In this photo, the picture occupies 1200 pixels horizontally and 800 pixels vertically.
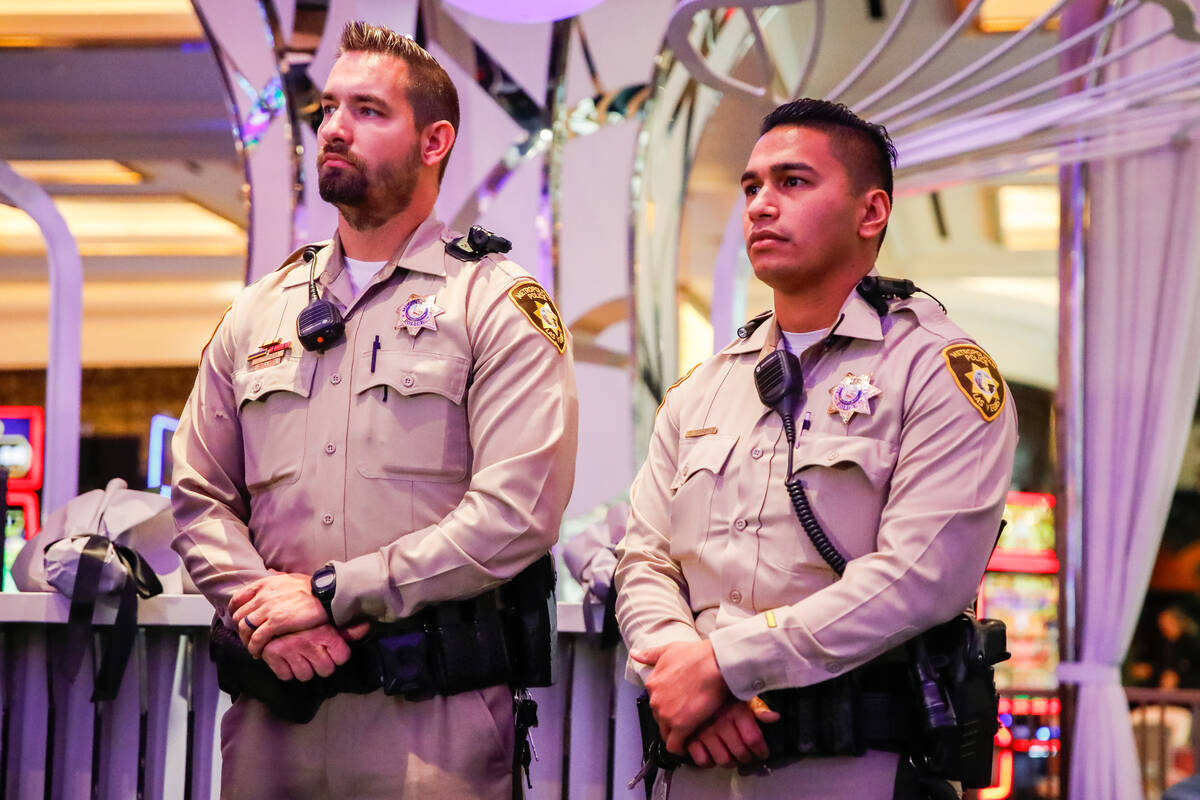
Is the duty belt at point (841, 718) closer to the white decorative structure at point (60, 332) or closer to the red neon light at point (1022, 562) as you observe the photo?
the white decorative structure at point (60, 332)

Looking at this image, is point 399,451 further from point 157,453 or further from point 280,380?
point 157,453

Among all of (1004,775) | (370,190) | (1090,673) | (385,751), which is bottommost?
(1004,775)

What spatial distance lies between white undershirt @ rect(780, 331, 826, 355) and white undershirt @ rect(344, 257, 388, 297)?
2.27ft

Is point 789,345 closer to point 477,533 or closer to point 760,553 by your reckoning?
point 760,553

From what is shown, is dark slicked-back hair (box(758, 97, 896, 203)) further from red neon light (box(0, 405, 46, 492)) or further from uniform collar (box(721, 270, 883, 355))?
red neon light (box(0, 405, 46, 492))

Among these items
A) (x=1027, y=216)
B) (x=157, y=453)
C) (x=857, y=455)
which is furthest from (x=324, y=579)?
(x=1027, y=216)

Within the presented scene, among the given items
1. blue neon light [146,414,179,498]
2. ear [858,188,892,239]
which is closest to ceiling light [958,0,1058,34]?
blue neon light [146,414,179,498]

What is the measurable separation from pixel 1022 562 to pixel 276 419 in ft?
30.6

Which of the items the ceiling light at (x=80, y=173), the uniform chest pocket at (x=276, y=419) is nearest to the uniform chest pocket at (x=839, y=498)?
the uniform chest pocket at (x=276, y=419)

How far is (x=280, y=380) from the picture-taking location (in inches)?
82.7

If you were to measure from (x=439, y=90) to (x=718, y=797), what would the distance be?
124 centimetres

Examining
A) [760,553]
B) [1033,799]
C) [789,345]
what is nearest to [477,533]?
[760,553]

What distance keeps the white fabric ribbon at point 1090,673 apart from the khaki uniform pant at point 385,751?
2.82 m

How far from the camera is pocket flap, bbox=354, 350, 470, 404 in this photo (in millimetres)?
2033
